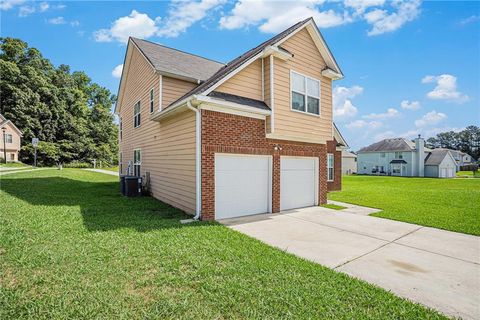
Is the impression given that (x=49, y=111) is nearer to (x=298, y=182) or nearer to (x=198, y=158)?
(x=198, y=158)

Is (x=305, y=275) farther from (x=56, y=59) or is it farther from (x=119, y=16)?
(x=56, y=59)

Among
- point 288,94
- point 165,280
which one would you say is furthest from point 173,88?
point 165,280

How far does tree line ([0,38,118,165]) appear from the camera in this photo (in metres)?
36.6

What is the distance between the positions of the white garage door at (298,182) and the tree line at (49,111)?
132 feet

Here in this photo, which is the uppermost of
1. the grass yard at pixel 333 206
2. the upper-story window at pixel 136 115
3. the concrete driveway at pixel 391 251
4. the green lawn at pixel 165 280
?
the upper-story window at pixel 136 115

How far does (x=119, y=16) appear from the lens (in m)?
10.7

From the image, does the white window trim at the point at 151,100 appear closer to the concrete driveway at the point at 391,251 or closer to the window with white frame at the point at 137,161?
the window with white frame at the point at 137,161

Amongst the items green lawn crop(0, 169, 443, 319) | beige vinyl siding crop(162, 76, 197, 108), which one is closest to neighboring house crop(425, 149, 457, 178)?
beige vinyl siding crop(162, 76, 197, 108)

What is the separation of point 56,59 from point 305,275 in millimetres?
56048

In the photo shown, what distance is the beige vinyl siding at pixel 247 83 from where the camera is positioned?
8289mm

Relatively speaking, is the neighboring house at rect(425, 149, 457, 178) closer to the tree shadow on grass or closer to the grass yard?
the grass yard

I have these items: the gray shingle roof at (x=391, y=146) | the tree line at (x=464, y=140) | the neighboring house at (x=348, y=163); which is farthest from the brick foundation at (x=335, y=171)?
the tree line at (x=464, y=140)

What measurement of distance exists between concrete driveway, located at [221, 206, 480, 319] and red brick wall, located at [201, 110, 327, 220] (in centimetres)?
96

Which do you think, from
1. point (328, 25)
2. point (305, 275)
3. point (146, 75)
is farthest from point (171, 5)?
point (305, 275)
